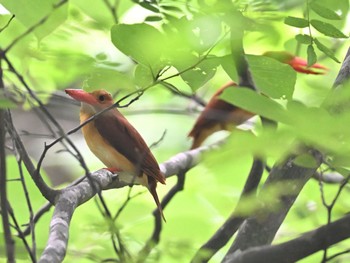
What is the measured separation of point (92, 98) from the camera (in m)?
1.69

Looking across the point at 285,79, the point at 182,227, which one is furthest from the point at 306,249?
the point at 182,227

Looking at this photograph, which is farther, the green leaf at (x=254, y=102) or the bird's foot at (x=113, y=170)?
the bird's foot at (x=113, y=170)

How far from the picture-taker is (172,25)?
1.13m

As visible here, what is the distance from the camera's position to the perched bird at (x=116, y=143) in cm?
171

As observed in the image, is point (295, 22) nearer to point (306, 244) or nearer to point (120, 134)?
point (306, 244)

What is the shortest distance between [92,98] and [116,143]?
0.22 meters

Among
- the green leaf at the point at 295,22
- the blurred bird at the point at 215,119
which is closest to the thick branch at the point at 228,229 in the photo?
the green leaf at the point at 295,22

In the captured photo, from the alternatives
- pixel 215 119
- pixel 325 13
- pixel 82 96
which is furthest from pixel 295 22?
pixel 215 119

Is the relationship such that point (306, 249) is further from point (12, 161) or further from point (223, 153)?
point (12, 161)

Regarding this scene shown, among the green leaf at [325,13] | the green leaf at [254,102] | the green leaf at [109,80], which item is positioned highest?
the green leaf at [254,102]

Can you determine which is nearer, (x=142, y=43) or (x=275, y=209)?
→ (x=142, y=43)

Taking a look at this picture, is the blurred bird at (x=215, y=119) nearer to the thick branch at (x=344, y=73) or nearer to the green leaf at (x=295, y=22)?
the thick branch at (x=344, y=73)

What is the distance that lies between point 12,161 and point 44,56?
0.54 m

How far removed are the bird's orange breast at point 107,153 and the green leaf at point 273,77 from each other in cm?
65
